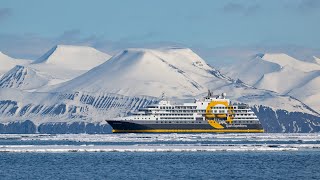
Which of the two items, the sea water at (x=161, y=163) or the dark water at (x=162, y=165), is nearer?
the dark water at (x=162, y=165)

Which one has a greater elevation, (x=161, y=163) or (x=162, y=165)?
(x=161, y=163)

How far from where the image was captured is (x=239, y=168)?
80250mm

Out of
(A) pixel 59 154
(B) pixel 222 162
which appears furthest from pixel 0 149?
(B) pixel 222 162

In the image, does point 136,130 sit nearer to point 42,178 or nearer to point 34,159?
point 34,159

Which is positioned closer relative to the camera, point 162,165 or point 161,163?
point 162,165

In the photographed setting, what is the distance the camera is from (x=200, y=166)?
82.6m

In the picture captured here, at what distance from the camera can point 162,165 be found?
83.7 m

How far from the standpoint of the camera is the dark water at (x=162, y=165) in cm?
7512

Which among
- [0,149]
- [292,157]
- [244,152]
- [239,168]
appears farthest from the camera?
[0,149]

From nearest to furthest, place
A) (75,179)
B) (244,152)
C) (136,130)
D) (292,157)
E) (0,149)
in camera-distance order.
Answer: (75,179) < (292,157) < (244,152) < (0,149) < (136,130)

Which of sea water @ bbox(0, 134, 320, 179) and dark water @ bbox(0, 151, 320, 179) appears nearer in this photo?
dark water @ bbox(0, 151, 320, 179)

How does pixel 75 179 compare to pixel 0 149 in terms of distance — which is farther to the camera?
pixel 0 149

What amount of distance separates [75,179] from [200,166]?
1392 cm

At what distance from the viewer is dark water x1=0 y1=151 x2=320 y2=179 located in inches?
2958
